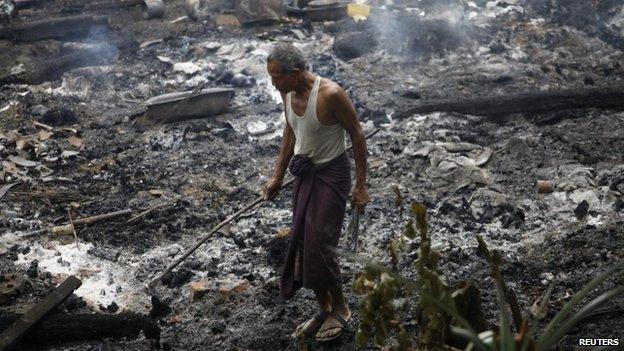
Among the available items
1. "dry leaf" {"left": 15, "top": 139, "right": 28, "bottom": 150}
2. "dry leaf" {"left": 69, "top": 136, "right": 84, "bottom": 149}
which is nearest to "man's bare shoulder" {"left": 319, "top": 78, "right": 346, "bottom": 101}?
"dry leaf" {"left": 69, "top": 136, "right": 84, "bottom": 149}

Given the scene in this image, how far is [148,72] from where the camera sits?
1069 centimetres

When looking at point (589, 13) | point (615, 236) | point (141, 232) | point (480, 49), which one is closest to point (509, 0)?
point (589, 13)

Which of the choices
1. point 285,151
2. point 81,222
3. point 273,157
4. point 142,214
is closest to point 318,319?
point 285,151

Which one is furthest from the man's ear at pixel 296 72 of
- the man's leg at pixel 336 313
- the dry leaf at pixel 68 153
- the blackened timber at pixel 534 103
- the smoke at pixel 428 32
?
the smoke at pixel 428 32

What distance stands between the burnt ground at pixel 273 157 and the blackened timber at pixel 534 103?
16 centimetres

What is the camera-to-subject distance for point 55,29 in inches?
479

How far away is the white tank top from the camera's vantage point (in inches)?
179

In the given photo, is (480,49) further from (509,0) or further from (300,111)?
(300,111)

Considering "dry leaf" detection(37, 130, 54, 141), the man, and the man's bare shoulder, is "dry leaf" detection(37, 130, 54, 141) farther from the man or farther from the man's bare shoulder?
the man's bare shoulder

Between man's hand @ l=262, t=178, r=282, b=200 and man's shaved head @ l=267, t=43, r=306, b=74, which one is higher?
man's shaved head @ l=267, t=43, r=306, b=74

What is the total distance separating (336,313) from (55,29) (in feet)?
30.6

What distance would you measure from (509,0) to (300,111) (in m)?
9.13

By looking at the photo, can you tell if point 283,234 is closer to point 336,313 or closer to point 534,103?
point 336,313

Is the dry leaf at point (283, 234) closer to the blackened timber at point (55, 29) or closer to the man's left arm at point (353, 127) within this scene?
the man's left arm at point (353, 127)
